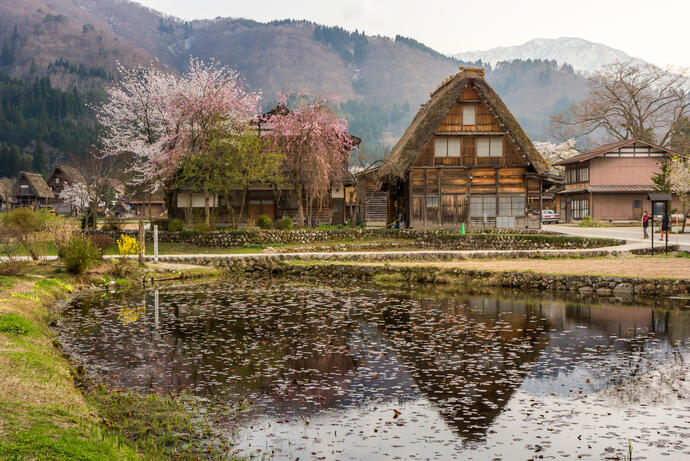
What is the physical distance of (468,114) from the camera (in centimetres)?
4419

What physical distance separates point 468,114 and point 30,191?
84.5 metres

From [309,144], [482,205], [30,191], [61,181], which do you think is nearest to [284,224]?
[309,144]

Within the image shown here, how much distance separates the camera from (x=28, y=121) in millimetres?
150250

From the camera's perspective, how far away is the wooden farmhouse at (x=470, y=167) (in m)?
43.9

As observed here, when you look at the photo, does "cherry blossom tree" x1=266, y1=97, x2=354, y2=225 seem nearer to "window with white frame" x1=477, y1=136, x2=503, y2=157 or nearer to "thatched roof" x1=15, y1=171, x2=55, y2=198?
"window with white frame" x1=477, y1=136, x2=503, y2=157

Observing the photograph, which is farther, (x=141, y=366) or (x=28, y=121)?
(x=28, y=121)

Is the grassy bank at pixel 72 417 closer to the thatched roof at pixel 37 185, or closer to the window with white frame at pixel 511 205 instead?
the window with white frame at pixel 511 205

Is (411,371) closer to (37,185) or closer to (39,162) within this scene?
(37,185)

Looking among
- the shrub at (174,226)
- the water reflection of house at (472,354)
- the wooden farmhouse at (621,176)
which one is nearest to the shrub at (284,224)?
the shrub at (174,226)

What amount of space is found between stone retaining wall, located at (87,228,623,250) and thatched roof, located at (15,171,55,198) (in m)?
72.1

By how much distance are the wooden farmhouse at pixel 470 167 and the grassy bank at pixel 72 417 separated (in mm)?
34523

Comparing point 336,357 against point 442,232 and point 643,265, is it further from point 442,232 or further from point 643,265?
point 442,232

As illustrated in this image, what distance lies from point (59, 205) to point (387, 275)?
9210cm

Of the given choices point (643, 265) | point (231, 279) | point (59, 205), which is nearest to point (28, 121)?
point (59, 205)
